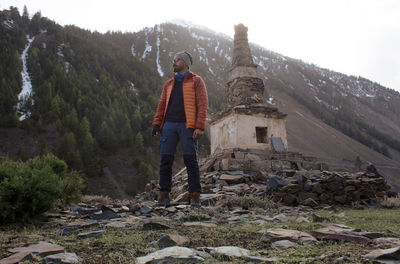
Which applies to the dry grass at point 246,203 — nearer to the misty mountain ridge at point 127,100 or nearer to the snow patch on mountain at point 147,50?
the misty mountain ridge at point 127,100

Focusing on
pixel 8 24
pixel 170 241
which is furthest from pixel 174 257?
pixel 8 24

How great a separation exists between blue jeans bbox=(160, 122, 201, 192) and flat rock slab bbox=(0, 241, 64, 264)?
264 cm

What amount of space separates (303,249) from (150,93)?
74538mm

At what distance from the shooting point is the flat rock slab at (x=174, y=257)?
1.76 metres

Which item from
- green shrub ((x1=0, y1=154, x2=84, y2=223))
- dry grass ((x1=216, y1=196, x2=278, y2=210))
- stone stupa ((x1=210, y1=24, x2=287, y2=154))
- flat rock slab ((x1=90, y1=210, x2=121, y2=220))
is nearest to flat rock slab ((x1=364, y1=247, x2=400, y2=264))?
flat rock slab ((x1=90, y1=210, x2=121, y2=220))

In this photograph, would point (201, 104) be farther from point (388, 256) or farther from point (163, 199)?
point (388, 256)

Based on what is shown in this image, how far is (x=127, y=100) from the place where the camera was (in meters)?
64.4

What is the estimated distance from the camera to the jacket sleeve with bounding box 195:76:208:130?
4.59 meters

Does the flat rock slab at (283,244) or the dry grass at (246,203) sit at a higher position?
the flat rock slab at (283,244)

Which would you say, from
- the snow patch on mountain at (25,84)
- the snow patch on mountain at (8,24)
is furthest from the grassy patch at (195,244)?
the snow patch on mountain at (8,24)

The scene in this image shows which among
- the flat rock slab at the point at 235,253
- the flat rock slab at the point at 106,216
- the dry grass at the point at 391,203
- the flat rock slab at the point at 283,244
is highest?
the flat rock slab at the point at 235,253

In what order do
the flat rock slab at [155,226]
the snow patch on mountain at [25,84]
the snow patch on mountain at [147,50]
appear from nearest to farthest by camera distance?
the flat rock slab at [155,226], the snow patch on mountain at [25,84], the snow patch on mountain at [147,50]

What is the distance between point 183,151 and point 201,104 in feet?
2.63

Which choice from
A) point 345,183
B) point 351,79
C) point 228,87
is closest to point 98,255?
point 345,183
